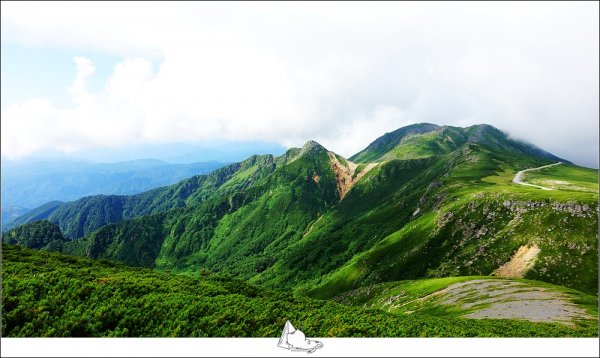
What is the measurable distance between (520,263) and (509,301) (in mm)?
46119

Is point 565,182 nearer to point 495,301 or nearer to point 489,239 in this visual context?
point 489,239

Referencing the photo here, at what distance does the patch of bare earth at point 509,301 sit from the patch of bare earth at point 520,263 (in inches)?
961

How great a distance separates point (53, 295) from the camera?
2348 cm

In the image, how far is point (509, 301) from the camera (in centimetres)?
6675

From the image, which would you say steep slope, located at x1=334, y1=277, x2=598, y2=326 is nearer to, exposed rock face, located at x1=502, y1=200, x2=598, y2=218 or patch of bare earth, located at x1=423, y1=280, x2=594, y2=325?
patch of bare earth, located at x1=423, y1=280, x2=594, y2=325

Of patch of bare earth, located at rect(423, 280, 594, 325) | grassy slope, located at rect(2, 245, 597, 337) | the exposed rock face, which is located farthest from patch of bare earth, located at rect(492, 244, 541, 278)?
grassy slope, located at rect(2, 245, 597, 337)

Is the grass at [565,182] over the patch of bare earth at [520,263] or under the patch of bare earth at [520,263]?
over

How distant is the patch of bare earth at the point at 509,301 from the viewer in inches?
2218

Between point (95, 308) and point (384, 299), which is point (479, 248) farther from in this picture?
point (95, 308)

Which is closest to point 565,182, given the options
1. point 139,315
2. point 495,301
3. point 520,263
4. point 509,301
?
point 520,263

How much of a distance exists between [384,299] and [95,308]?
309 ft

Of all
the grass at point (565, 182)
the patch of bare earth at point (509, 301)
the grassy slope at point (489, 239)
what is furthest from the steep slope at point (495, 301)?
the grass at point (565, 182)

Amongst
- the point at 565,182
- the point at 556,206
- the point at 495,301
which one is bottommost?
the point at 495,301

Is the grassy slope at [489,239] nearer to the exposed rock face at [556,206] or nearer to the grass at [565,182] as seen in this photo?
the exposed rock face at [556,206]
